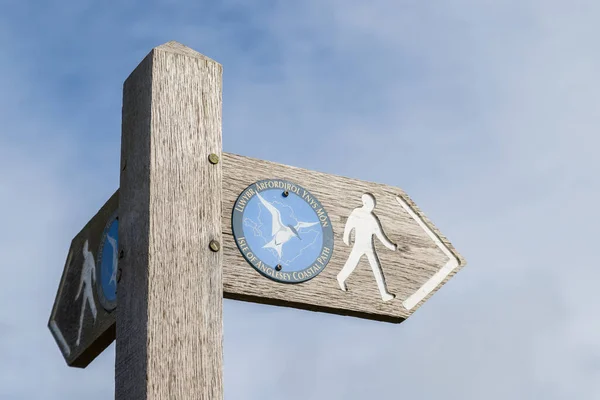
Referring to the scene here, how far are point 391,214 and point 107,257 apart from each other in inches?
32.0

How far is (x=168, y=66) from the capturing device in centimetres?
284

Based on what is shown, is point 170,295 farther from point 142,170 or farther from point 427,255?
point 427,255

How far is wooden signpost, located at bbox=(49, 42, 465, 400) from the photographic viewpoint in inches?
102

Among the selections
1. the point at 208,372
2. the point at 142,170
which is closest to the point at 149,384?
the point at 208,372

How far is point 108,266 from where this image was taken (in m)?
3.03

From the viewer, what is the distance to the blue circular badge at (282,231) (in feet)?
9.25

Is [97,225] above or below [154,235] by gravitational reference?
above

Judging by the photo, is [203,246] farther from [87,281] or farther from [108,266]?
[87,281]

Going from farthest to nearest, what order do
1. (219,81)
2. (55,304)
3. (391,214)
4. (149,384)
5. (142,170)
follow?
(55,304) → (391,214) → (219,81) → (142,170) → (149,384)

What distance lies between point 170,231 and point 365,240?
63cm

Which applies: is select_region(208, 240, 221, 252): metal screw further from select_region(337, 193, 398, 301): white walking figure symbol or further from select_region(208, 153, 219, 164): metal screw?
select_region(337, 193, 398, 301): white walking figure symbol

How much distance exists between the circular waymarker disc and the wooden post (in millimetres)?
204

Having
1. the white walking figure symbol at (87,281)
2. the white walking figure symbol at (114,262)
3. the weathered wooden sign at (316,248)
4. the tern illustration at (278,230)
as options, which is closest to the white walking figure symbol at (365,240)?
the weathered wooden sign at (316,248)

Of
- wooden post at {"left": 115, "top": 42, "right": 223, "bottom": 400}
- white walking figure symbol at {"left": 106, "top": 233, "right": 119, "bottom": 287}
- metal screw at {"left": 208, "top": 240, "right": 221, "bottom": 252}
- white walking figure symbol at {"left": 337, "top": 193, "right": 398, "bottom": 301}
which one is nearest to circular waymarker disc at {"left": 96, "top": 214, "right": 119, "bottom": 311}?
white walking figure symbol at {"left": 106, "top": 233, "right": 119, "bottom": 287}
